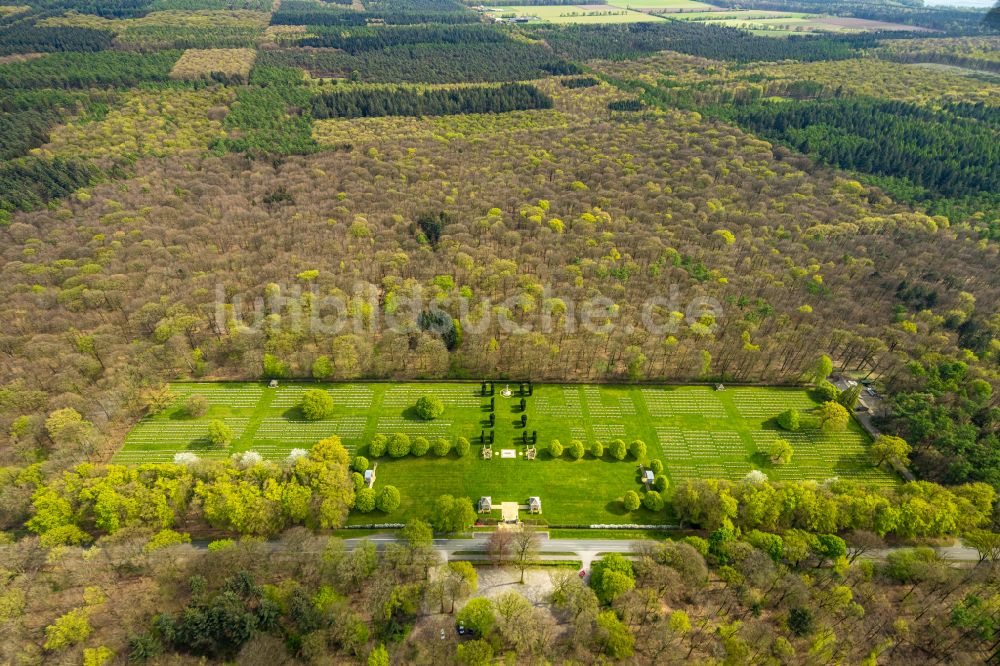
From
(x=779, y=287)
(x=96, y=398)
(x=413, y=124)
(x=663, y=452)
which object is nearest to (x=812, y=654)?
(x=663, y=452)

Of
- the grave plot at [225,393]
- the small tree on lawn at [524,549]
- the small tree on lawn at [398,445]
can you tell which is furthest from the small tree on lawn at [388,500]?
the grave plot at [225,393]

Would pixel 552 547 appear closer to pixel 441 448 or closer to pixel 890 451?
pixel 441 448

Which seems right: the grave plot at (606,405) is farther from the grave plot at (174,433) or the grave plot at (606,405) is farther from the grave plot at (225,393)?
the grave plot at (174,433)

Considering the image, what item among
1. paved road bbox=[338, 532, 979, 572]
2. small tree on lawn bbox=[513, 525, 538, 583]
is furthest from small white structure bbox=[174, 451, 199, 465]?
small tree on lawn bbox=[513, 525, 538, 583]

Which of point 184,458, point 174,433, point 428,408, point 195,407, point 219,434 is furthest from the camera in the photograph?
point 428,408

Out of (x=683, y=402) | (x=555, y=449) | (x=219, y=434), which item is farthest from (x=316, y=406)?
(x=683, y=402)

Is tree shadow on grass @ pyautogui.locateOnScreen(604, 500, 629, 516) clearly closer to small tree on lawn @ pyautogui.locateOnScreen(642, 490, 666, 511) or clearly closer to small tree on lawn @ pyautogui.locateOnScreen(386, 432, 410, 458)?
small tree on lawn @ pyautogui.locateOnScreen(642, 490, 666, 511)
